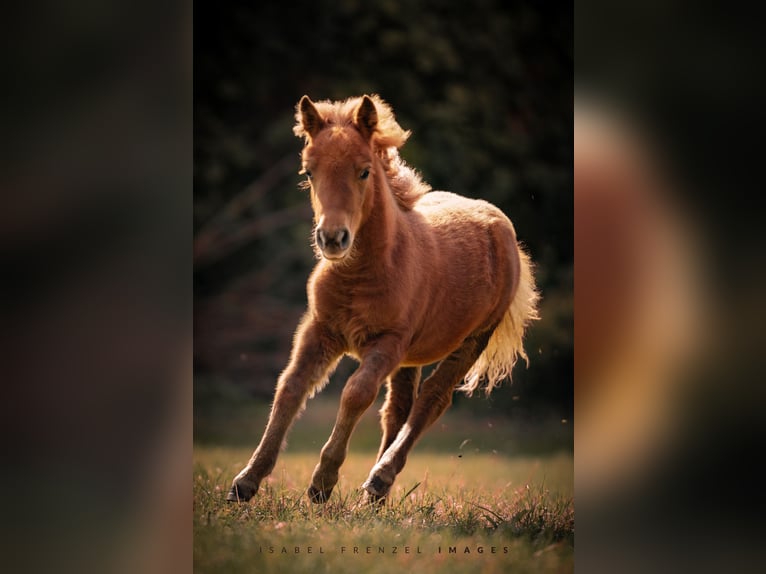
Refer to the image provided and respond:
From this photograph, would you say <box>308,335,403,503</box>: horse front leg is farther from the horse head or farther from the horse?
the horse head

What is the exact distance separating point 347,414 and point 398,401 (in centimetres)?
71

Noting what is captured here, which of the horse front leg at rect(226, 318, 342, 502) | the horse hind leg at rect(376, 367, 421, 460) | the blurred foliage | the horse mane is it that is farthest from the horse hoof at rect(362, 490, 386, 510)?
the horse mane

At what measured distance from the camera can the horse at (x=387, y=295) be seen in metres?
4.02

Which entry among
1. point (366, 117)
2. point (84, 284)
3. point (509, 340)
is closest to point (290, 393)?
point (84, 284)

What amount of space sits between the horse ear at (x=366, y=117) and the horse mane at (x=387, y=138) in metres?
0.03

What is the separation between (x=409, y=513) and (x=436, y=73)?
89.1 inches

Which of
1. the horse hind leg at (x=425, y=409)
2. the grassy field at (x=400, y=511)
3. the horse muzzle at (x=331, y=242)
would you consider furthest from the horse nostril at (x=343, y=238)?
the horse hind leg at (x=425, y=409)

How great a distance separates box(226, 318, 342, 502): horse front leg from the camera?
4.05 metres

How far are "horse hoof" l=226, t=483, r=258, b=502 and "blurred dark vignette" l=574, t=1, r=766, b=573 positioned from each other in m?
1.60

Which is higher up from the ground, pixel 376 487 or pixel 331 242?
pixel 331 242

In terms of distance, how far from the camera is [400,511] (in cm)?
420

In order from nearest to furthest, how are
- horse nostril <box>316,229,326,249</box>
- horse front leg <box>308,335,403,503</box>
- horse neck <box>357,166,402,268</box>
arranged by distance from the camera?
horse nostril <box>316,229,326,249</box> < horse front leg <box>308,335,403,503</box> < horse neck <box>357,166,402,268</box>

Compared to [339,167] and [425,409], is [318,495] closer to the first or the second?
[425,409]

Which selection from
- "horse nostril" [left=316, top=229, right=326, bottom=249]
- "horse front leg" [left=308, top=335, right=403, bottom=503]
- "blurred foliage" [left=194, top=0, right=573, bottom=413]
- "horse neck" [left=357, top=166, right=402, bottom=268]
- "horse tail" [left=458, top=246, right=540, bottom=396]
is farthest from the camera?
"horse tail" [left=458, top=246, right=540, bottom=396]
